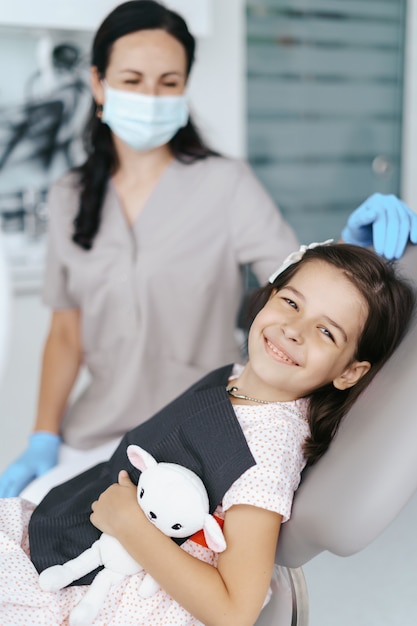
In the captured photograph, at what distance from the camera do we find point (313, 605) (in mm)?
901

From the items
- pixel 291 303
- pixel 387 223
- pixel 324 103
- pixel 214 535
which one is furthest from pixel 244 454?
pixel 324 103

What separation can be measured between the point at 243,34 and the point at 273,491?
2.04 metres

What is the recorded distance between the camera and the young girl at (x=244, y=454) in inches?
33.6

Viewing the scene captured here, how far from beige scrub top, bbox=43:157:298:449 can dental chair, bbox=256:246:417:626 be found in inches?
27.0

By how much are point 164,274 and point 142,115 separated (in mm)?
312

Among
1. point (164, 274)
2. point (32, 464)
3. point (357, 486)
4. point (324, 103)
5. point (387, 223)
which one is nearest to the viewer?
point (357, 486)

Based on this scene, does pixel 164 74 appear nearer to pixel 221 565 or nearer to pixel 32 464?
pixel 32 464

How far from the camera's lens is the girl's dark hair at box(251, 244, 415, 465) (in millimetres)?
974

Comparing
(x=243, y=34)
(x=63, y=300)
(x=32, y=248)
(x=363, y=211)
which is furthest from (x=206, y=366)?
(x=243, y=34)

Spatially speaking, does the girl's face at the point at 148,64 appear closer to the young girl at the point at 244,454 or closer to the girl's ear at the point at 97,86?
the girl's ear at the point at 97,86

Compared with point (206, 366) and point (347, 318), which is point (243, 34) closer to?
point (206, 366)

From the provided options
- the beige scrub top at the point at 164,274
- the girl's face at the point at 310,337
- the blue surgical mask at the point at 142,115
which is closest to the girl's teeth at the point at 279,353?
the girl's face at the point at 310,337

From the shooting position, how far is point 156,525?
0.90 m

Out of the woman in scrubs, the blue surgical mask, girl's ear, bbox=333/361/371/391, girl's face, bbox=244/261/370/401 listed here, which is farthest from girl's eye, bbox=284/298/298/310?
the blue surgical mask
